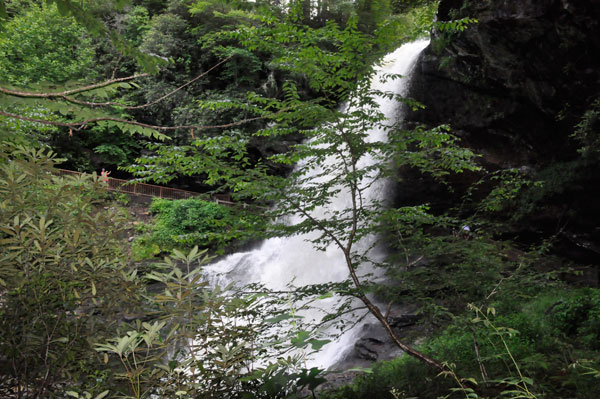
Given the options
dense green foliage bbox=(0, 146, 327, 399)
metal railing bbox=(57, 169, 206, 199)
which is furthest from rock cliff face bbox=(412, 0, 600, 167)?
metal railing bbox=(57, 169, 206, 199)

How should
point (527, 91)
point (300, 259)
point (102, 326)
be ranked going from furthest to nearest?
point (300, 259)
point (527, 91)
point (102, 326)

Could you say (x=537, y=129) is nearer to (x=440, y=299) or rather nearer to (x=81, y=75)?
(x=440, y=299)

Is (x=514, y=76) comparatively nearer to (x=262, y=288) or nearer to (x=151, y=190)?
(x=262, y=288)

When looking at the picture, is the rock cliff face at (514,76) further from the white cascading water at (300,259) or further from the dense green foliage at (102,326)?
the dense green foliage at (102,326)

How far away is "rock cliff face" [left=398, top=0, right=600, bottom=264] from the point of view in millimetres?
8281

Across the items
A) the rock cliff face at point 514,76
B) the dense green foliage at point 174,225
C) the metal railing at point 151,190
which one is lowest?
the dense green foliage at point 174,225

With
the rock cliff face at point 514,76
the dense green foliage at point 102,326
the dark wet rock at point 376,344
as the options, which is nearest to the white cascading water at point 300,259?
the rock cliff face at point 514,76

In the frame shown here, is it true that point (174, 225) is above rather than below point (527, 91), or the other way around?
below

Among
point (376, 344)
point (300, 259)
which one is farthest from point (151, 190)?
point (376, 344)

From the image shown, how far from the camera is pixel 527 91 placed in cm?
988

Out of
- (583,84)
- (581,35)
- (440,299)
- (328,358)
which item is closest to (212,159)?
(440,299)

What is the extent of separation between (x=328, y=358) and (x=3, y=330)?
7.96 m

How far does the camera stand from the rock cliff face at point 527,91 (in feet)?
27.2

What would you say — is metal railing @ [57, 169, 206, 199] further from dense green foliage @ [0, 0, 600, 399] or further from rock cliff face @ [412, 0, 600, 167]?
dense green foliage @ [0, 0, 600, 399]
